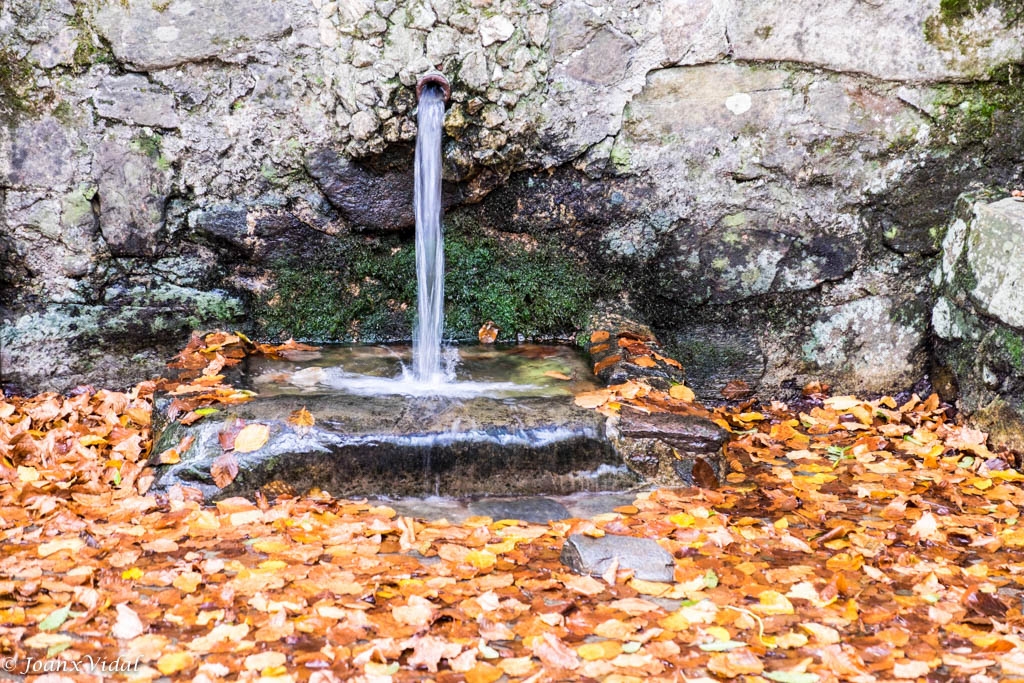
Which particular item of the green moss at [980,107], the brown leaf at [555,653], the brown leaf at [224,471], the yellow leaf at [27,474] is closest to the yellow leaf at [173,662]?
the brown leaf at [555,653]

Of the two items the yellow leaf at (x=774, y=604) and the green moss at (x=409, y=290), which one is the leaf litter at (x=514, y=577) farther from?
the green moss at (x=409, y=290)

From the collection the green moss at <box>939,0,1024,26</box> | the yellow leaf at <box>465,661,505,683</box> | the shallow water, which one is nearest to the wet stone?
the shallow water

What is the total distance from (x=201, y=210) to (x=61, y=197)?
561mm

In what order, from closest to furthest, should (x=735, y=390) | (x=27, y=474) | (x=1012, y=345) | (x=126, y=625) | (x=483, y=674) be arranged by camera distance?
(x=483, y=674) → (x=126, y=625) → (x=27, y=474) → (x=1012, y=345) → (x=735, y=390)

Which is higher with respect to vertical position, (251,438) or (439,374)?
(439,374)

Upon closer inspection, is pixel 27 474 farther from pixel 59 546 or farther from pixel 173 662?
pixel 173 662

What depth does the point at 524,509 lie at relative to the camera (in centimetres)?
291

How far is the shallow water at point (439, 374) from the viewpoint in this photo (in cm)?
338

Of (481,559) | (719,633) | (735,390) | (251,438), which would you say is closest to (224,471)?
(251,438)

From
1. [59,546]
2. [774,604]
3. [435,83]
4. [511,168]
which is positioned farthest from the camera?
[511,168]

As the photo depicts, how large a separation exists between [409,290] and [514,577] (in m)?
1.92

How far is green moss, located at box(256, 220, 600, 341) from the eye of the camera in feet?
13.1

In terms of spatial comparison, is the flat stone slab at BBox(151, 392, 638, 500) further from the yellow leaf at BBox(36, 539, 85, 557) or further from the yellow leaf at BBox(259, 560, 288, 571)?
the yellow leaf at BBox(259, 560, 288, 571)

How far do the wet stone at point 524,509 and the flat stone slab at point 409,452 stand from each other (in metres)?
0.06
